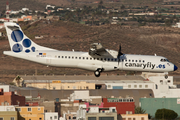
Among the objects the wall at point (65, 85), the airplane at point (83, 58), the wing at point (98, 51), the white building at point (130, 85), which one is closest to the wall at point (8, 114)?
the airplane at point (83, 58)

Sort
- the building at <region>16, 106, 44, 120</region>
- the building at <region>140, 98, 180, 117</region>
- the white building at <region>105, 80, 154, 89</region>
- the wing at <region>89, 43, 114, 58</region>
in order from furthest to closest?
the white building at <region>105, 80, 154, 89</region> → the building at <region>140, 98, 180, 117</region> → the building at <region>16, 106, 44, 120</region> → the wing at <region>89, 43, 114, 58</region>

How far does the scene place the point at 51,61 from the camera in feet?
184

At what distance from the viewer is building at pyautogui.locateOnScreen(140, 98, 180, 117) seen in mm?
85125

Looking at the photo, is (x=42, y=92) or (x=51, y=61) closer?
(x=51, y=61)

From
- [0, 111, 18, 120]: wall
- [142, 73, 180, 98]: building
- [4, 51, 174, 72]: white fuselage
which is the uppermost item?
[4, 51, 174, 72]: white fuselage

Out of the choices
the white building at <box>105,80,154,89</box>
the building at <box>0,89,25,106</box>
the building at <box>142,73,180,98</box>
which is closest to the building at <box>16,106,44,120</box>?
the building at <box>0,89,25,106</box>

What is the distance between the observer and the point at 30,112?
2596 inches

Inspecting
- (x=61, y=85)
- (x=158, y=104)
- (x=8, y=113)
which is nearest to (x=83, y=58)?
(x=8, y=113)

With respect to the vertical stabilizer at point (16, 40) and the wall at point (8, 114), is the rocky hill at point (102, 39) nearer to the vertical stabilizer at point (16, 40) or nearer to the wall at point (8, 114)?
the wall at point (8, 114)

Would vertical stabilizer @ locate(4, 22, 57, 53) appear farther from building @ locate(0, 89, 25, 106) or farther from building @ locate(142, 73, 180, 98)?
building @ locate(142, 73, 180, 98)

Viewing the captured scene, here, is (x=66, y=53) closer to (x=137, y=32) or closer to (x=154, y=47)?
(x=154, y=47)

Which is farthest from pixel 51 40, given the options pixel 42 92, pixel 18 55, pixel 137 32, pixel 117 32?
pixel 18 55

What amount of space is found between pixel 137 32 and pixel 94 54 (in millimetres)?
134124

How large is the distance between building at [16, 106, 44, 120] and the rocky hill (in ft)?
211
